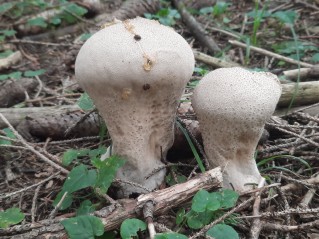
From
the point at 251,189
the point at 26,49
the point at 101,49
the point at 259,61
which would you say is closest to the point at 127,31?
the point at 101,49

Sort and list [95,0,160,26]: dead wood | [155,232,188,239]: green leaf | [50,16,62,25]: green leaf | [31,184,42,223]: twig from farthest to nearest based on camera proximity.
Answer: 1. [50,16,62,25]: green leaf
2. [95,0,160,26]: dead wood
3. [31,184,42,223]: twig
4. [155,232,188,239]: green leaf

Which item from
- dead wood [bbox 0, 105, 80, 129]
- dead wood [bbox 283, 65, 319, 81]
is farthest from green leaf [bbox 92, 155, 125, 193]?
dead wood [bbox 283, 65, 319, 81]

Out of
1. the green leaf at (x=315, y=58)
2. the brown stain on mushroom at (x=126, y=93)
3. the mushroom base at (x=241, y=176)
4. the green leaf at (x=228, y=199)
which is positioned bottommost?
the green leaf at (x=315, y=58)

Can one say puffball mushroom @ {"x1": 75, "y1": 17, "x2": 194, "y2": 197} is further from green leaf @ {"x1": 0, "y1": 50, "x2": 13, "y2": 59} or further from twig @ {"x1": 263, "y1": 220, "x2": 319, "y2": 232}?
green leaf @ {"x1": 0, "y1": 50, "x2": 13, "y2": 59}

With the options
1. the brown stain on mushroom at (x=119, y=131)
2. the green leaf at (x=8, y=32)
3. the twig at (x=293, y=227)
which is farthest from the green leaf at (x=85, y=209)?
the green leaf at (x=8, y=32)

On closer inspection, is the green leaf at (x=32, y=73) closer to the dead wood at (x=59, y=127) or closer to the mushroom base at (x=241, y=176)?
the dead wood at (x=59, y=127)

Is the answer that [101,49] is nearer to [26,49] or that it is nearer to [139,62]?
[139,62]
